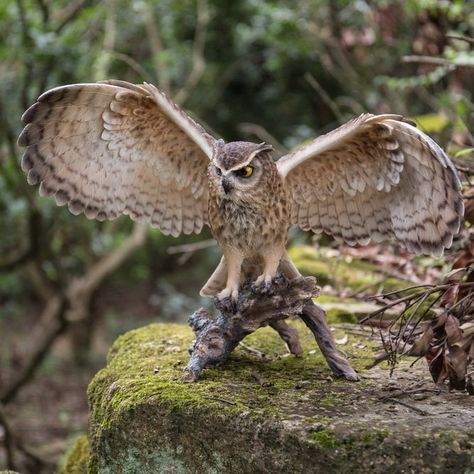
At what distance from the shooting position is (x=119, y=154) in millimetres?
3148

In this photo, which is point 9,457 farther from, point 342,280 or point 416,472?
point 416,472

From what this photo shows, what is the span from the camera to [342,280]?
482 centimetres

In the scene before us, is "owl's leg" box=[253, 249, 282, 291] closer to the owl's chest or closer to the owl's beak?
the owl's chest

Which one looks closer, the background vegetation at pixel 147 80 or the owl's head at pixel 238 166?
the owl's head at pixel 238 166

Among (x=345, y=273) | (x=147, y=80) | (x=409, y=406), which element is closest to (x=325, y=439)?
(x=409, y=406)

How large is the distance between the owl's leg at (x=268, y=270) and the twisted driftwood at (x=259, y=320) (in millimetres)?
32

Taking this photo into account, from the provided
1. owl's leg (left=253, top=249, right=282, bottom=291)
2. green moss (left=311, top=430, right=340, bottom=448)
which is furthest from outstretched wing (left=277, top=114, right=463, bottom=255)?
green moss (left=311, top=430, right=340, bottom=448)

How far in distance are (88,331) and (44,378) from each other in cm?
79

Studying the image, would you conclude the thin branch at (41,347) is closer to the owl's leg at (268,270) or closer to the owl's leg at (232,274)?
the owl's leg at (232,274)

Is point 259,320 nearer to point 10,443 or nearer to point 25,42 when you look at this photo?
point 10,443

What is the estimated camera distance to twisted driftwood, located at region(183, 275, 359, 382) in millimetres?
2934

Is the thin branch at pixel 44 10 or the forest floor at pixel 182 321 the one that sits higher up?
the thin branch at pixel 44 10

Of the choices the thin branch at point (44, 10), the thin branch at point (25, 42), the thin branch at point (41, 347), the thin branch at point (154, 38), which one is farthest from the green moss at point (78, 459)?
the thin branch at point (154, 38)

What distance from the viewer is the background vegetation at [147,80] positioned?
19.6 ft
